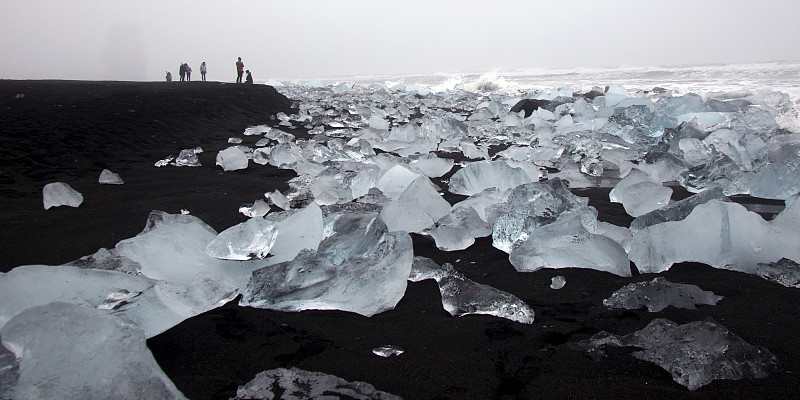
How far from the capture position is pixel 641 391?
105 cm

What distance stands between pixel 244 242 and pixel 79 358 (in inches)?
30.8

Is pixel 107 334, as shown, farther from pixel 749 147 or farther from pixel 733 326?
pixel 749 147

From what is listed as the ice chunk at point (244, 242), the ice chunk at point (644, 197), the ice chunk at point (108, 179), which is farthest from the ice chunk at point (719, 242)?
the ice chunk at point (108, 179)

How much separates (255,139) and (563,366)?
4.48m

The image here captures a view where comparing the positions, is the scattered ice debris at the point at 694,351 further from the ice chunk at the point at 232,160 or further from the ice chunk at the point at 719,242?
the ice chunk at the point at 232,160

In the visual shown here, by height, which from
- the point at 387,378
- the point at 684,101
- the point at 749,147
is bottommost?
the point at 387,378

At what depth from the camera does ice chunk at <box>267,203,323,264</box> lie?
70.0 inches

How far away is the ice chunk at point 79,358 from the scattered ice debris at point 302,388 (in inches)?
6.5

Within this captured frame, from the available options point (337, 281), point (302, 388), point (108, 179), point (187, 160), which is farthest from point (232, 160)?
point (302, 388)

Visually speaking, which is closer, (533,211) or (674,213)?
(674,213)

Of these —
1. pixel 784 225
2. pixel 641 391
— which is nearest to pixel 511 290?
pixel 641 391

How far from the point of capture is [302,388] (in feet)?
3.49

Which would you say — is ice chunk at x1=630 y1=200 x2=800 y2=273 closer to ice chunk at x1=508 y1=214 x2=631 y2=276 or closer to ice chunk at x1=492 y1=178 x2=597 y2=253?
ice chunk at x1=508 y1=214 x2=631 y2=276

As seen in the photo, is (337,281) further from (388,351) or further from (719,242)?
(719,242)
